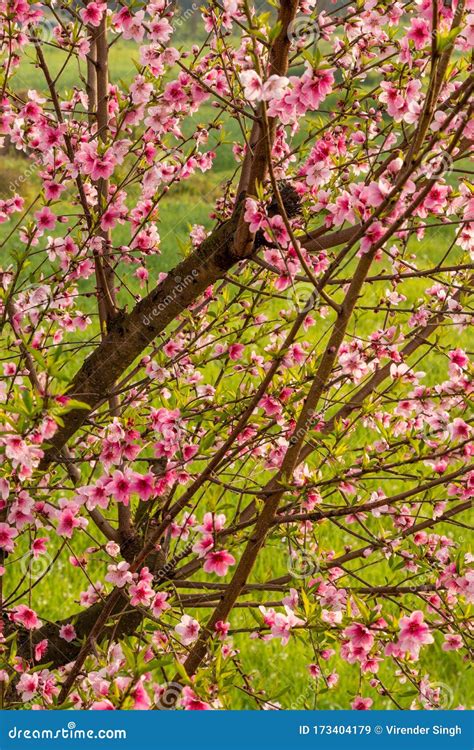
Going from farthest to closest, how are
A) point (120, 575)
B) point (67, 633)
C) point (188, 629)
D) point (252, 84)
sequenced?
point (67, 633)
point (120, 575)
point (188, 629)
point (252, 84)

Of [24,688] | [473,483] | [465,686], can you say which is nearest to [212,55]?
[473,483]

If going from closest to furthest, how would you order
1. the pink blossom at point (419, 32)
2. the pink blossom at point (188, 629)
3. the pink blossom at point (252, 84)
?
the pink blossom at point (252, 84) < the pink blossom at point (419, 32) < the pink blossom at point (188, 629)

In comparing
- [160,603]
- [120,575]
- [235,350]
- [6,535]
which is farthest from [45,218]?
[160,603]

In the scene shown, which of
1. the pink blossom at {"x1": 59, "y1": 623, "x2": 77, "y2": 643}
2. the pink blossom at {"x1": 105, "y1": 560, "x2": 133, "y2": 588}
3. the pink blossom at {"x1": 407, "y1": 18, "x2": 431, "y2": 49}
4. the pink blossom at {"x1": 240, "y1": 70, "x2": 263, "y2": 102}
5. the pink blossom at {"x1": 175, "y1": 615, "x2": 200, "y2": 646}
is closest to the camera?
the pink blossom at {"x1": 240, "y1": 70, "x2": 263, "y2": 102}

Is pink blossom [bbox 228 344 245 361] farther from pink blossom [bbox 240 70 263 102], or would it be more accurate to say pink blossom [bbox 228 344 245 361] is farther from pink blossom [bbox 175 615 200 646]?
pink blossom [bbox 240 70 263 102]

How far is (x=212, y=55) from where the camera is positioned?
3205mm

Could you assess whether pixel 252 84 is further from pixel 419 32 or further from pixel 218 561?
pixel 218 561

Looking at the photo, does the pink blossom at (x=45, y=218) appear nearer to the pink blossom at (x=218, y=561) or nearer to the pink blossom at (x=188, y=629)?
the pink blossom at (x=218, y=561)

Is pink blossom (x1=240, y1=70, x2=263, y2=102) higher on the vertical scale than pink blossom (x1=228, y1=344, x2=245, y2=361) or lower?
lower

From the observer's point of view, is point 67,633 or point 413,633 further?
point 67,633

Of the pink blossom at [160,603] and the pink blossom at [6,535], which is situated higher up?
the pink blossom at [160,603]

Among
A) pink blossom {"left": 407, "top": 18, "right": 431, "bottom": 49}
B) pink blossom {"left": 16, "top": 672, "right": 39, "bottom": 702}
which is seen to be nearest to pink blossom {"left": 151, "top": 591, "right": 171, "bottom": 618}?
pink blossom {"left": 16, "top": 672, "right": 39, "bottom": 702}

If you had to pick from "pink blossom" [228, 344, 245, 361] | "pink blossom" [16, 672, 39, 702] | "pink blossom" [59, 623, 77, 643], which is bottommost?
"pink blossom" [16, 672, 39, 702]

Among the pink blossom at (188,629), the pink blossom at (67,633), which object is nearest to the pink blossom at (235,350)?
the pink blossom at (188,629)
